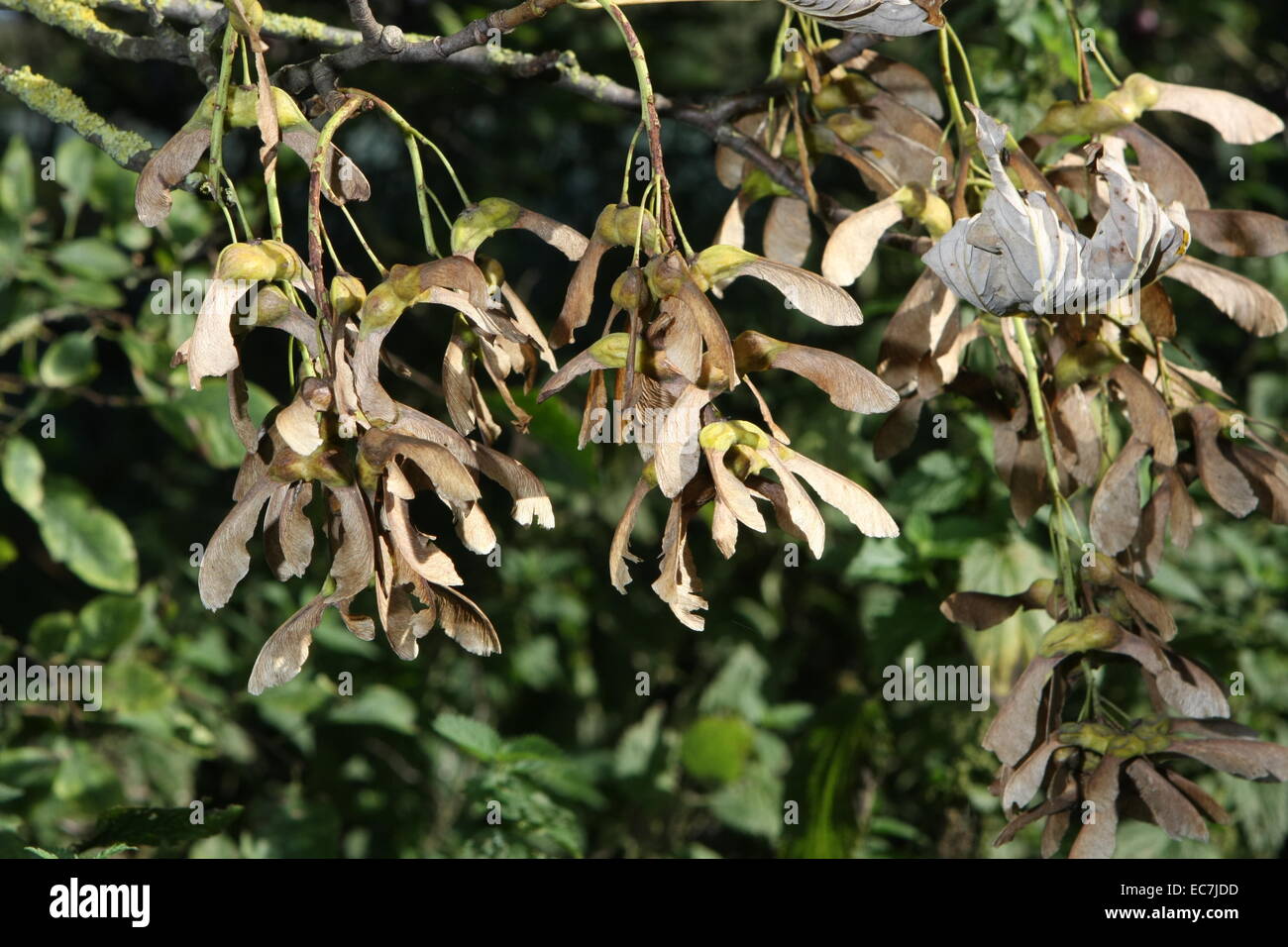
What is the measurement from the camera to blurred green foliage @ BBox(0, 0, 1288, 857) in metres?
1.06

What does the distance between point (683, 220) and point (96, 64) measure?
0.71 m

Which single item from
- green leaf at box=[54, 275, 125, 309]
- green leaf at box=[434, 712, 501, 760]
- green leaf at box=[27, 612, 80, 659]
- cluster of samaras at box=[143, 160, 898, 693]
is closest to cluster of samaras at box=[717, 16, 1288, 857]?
cluster of samaras at box=[143, 160, 898, 693]

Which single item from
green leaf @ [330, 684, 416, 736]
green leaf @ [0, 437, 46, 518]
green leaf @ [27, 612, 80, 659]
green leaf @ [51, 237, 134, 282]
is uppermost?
green leaf @ [51, 237, 134, 282]

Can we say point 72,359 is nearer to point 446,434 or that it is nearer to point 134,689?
point 134,689

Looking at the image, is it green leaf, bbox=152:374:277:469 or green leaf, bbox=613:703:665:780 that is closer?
green leaf, bbox=152:374:277:469

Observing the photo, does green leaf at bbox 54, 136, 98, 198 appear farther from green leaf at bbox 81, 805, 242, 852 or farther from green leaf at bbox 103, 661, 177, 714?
green leaf at bbox 81, 805, 242, 852

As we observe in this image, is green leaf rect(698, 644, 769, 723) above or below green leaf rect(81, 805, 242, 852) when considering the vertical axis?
above

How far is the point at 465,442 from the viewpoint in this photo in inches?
20.5

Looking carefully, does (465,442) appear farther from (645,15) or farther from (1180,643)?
(645,15)

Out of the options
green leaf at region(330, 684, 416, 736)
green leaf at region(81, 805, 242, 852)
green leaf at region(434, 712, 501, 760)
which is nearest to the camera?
green leaf at region(81, 805, 242, 852)

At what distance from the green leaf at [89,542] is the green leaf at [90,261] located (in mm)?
195

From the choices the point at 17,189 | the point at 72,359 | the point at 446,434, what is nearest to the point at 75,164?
the point at 17,189

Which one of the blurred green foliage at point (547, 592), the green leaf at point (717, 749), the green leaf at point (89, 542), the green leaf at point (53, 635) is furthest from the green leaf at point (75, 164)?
the green leaf at point (717, 749)

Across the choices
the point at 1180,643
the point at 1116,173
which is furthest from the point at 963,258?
the point at 1180,643
